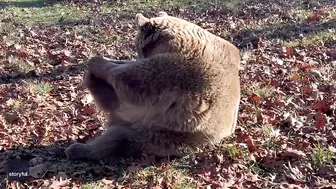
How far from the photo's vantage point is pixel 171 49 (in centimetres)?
551

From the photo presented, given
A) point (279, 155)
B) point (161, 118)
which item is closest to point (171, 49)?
point (161, 118)

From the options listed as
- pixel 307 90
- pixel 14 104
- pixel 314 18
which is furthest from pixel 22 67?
pixel 314 18

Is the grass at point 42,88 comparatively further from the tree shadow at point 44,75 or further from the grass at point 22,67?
the grass at point 22,67

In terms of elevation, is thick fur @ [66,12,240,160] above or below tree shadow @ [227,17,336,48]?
below

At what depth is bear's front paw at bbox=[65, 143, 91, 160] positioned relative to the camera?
5.45m

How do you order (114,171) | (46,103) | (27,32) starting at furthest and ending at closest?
(27,32), (46,103), (114,171)

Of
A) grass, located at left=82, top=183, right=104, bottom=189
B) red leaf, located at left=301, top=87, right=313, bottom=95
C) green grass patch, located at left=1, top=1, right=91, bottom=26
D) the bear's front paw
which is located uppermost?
green grass patch, located at left=1, top=1, right=91, bottom=26

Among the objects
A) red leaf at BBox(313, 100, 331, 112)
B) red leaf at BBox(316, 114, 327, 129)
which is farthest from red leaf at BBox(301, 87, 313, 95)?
red leaf at BBox(316, 114, 327, 129)

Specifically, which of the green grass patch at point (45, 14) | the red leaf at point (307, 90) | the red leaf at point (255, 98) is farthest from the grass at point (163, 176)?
the green grass patch at point (45, 14)

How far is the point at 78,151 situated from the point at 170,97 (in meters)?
1.15

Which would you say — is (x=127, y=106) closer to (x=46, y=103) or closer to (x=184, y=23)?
(x=184, y=23)

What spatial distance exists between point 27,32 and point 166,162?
920 centimetres

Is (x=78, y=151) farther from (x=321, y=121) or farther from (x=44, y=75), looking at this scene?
(x=44, y=75)

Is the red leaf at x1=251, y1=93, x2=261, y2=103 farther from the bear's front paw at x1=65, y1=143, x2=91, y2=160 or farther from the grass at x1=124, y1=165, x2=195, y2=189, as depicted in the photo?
the bear's front paw at x1=65, y1=143, x2=91, y2=160
